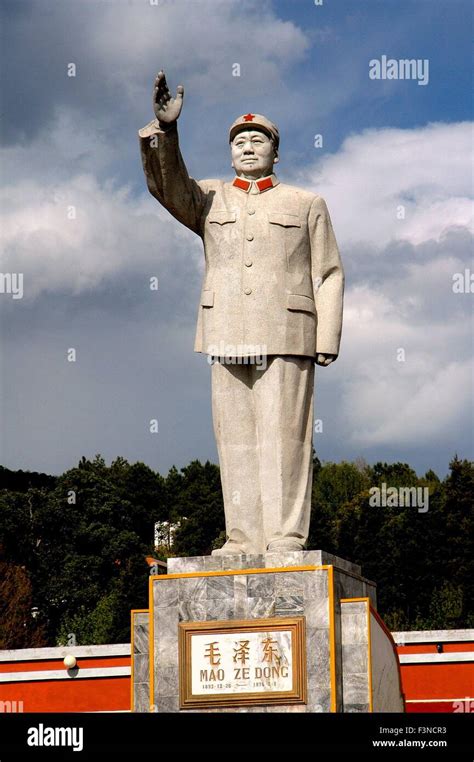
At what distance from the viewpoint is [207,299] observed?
975 centimetres

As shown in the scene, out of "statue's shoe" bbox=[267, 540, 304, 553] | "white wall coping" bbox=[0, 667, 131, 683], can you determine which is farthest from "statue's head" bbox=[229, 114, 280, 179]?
"white wall coping" bbox=[0, 667, 131, 683]

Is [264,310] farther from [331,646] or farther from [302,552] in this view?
[331,646]

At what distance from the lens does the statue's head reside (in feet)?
32.4

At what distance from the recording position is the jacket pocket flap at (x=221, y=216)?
32.2 feet

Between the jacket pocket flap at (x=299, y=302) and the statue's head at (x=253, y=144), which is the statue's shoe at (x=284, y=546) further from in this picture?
the statue's head at (x=253, y=144)

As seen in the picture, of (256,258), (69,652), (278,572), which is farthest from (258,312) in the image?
(69,652)

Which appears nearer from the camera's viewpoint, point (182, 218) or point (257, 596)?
point (257, 596)

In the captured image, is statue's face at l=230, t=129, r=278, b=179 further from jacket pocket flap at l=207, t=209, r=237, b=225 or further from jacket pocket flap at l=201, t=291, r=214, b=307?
jacket pocket flap at l=201, t=291, r=214, b=307

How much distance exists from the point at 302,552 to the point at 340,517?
30254 mm

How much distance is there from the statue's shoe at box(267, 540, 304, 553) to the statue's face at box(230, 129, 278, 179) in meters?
3.01

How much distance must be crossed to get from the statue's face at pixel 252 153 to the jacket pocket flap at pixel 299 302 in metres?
1.12

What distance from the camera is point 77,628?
34625 mm

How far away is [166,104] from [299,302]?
184cm
